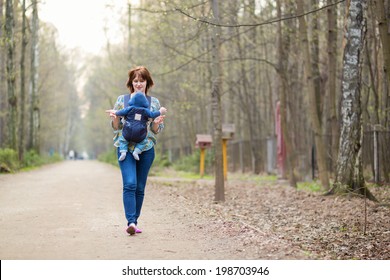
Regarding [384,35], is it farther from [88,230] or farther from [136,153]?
[88,230]

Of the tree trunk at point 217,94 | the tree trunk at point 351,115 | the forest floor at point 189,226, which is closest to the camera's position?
the forest floor at point 189,226

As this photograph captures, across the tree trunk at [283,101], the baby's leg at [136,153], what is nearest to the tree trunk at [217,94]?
the tree trunk at [283,101]

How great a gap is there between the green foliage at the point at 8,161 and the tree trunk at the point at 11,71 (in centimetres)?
91

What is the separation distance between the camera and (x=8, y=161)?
20.7m

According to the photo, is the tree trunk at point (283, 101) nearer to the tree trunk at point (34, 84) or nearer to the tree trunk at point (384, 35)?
the tree trunk at point (384, 35)

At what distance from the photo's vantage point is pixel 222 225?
27.6 feet

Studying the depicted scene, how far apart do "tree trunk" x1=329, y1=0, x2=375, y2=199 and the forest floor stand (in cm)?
50

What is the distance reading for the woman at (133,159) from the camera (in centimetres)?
679

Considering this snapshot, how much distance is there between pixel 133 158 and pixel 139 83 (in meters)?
0.94

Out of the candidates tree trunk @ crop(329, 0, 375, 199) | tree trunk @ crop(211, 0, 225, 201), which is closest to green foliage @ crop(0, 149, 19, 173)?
tree trunk @ crop(211, 0, 225, 201)

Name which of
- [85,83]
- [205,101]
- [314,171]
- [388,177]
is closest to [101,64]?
[85,83]

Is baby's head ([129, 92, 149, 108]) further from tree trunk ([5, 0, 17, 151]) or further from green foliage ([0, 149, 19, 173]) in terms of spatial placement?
tree trunk ([5, 0, 17, 151])

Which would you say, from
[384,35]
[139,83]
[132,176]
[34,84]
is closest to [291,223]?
[384,35]

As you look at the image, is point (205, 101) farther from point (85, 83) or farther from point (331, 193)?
point (85, 83)
